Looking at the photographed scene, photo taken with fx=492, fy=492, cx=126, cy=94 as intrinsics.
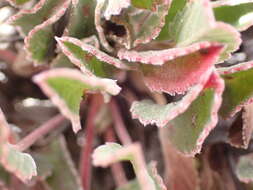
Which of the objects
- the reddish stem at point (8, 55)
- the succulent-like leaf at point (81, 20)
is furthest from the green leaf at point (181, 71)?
the reddish stem at point (8, 55)

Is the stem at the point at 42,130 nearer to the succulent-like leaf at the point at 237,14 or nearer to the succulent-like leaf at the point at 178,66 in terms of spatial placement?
the succulent-like leaf at the point at 178,66

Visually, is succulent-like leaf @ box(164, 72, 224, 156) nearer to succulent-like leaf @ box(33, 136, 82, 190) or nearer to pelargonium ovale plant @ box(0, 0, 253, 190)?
pelargonium ovale plant @ box(0, 0, 253, 190)

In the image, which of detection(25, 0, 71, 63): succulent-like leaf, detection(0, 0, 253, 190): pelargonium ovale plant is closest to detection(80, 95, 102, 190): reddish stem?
detection(0, 0, 253, 190): pelargonium ovale plant

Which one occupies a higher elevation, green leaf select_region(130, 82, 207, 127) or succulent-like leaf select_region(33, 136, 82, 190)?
green leaf select_region(130, 82, 207, 127)

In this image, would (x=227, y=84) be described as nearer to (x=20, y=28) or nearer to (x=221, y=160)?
(x=221, y=160)

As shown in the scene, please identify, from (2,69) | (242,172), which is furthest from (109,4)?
(2,69)

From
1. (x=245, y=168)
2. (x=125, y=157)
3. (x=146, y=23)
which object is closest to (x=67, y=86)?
(x=125, y=157)
